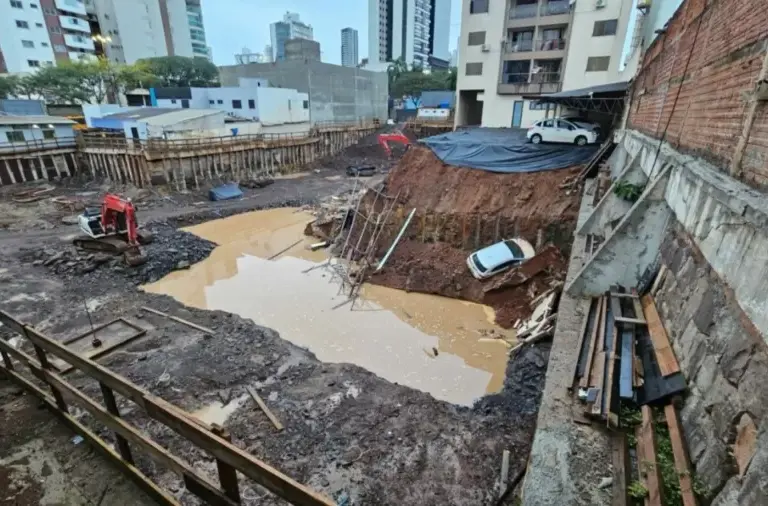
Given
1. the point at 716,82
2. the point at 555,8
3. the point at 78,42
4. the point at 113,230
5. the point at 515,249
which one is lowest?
the point at 113,230

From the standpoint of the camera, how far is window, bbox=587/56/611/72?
25.8m

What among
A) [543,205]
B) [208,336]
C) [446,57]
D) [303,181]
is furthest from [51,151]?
[446,57]

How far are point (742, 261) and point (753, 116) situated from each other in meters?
1.78

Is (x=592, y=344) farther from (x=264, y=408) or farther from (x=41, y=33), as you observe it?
(x=41, y=33)

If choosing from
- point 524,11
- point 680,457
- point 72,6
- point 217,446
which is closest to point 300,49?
point 72,6

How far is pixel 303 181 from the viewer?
30359 millimetres

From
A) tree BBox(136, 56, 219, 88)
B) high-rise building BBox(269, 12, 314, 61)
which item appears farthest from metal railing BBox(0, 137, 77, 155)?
high-rise building BBox(269, 12, 314, 61)

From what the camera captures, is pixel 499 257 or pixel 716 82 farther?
pixel 499 257

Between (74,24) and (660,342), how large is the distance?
74.4m

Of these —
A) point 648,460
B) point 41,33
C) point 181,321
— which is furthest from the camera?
point 41,33

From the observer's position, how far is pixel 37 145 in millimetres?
Result: 24109

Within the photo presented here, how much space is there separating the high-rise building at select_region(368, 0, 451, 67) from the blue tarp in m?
85.6

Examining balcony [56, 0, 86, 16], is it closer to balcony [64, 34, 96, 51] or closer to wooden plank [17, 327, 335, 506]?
balcony [64, 34, 96, 51]

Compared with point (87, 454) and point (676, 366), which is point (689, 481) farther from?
point (87, 454)
